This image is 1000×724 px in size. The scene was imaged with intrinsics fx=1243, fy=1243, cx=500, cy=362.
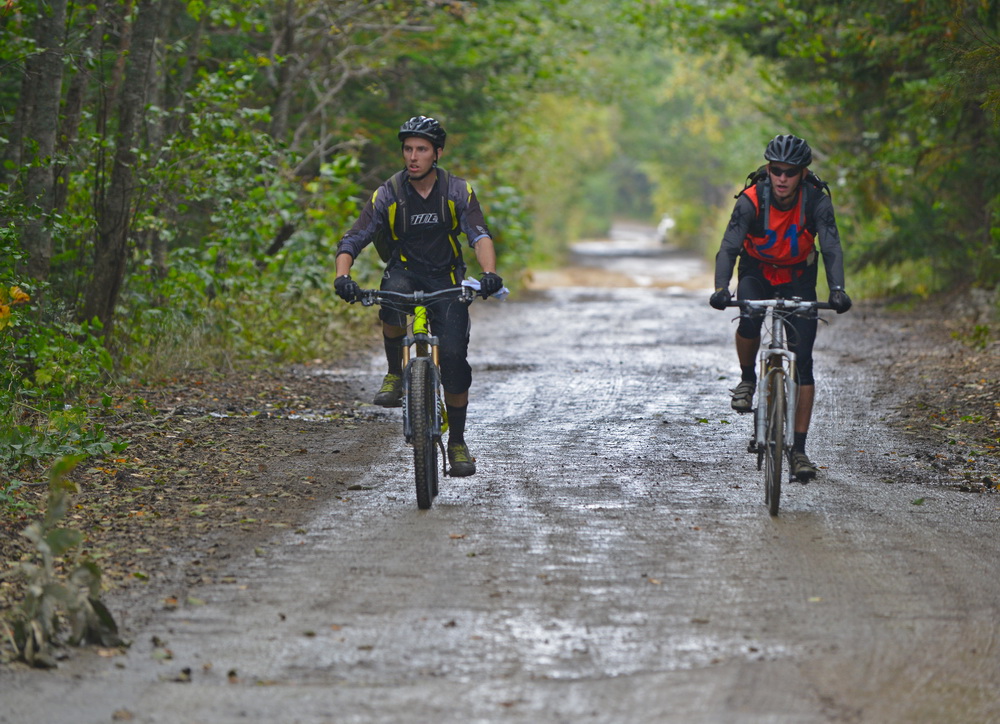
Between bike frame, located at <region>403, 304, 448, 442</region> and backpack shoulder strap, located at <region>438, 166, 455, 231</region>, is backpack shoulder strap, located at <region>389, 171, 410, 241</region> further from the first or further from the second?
bike frame, located at <region>403, 304, 448, 442</region>

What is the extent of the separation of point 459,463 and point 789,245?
243 cm

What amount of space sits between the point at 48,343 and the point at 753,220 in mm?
5396

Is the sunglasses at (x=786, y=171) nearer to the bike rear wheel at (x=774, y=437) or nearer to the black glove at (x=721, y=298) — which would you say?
the black glove at (x=721, y=298)

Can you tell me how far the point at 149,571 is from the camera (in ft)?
19.7

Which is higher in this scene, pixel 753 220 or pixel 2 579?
pixel 753 220

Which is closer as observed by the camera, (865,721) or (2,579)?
(865,721)

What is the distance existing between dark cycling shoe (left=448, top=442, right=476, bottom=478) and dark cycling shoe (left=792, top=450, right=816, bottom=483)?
→ 1.95 metres

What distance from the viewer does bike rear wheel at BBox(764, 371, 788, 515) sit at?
6992 mm

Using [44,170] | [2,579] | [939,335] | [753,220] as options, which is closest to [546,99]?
[939,335]

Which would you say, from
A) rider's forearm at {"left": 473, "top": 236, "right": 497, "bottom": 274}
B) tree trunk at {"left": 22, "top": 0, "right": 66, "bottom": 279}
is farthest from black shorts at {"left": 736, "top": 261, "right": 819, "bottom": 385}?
tree trunk at {"left": 22, "top": 0, "right": 66, "bottom": 279}

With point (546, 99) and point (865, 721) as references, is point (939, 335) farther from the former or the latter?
point (546, 99)

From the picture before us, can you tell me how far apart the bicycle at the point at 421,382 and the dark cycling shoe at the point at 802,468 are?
7.05 feet

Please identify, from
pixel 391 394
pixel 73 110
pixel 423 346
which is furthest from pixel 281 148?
pixel 423 346

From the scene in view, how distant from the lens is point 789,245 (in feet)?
25.1
